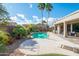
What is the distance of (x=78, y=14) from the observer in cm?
888

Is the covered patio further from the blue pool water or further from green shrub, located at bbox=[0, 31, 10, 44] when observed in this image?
green shrub, located at bbox=[0, 31, 10, 44]

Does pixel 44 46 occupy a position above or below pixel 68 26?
below

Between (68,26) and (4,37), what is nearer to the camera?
(4,37)

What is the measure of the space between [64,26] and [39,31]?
0.79 meters

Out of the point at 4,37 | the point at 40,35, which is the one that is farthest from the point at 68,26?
the point at 4,37

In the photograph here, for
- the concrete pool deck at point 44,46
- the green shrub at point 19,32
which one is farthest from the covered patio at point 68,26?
the green shrub at point 19,32

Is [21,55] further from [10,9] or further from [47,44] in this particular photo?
[10,9]

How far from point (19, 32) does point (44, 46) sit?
892 mm

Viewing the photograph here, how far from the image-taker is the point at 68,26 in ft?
29.6

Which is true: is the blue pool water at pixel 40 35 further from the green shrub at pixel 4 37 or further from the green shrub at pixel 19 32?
the green shrub at pixel 4 37

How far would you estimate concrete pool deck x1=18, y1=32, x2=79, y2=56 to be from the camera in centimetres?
894

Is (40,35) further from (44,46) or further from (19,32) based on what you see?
(19,32)

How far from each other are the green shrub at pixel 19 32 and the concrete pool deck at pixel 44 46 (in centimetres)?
24

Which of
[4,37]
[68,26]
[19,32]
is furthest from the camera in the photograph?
[19,32]
